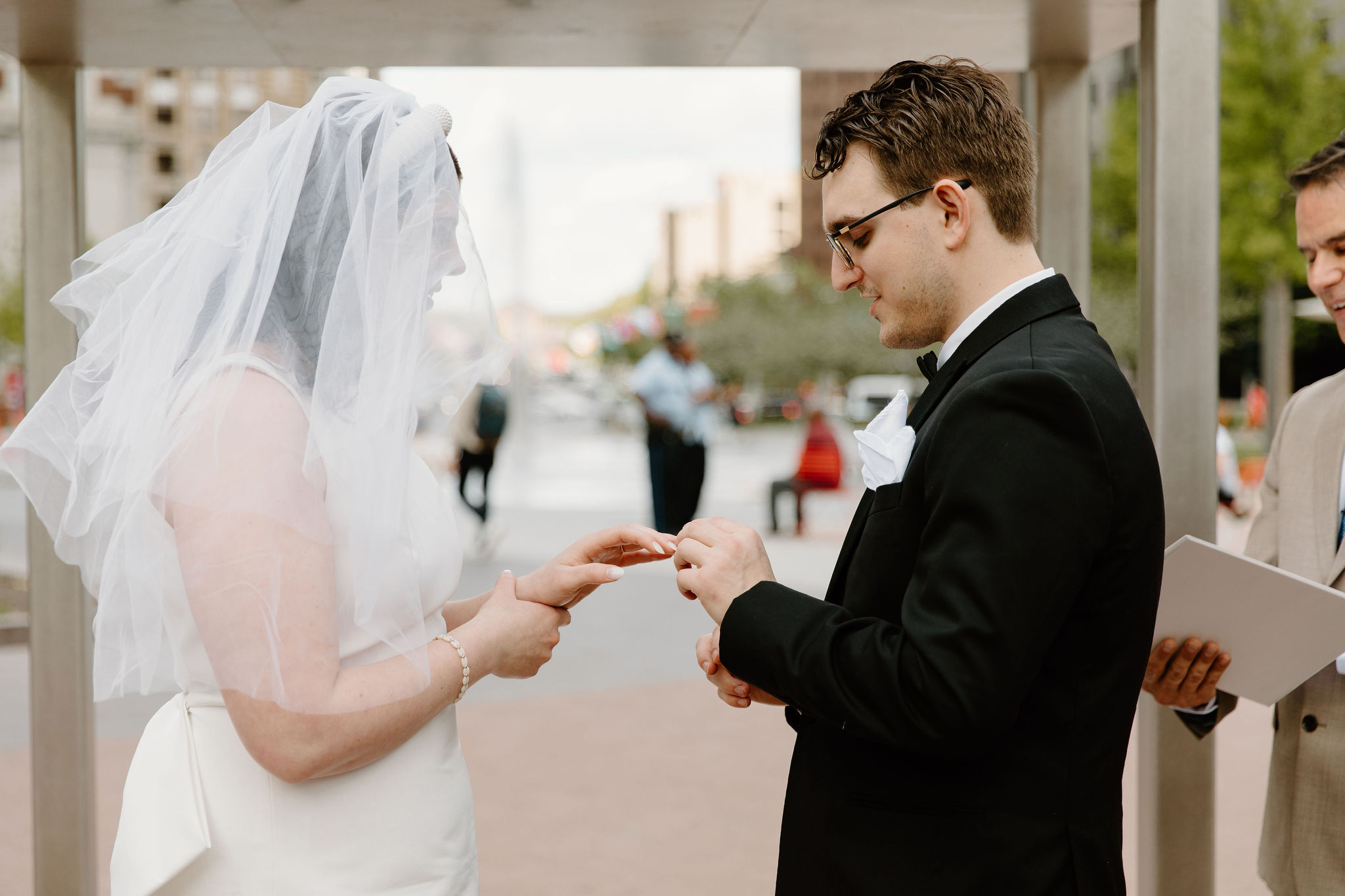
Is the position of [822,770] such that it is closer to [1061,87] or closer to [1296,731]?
[1296,731]

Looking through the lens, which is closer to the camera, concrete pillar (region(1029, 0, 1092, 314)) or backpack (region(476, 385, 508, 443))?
concrete pillar (region(1029, 0, 1092, 314))

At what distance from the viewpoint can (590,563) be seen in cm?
205

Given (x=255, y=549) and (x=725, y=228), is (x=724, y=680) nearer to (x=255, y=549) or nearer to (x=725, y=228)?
(x=255, y=549)

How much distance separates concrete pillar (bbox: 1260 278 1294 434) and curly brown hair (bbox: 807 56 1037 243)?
19.6 meters

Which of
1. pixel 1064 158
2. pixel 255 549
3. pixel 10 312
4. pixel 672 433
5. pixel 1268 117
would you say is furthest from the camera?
pixel 10 312

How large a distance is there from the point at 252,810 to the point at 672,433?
27.8 feet

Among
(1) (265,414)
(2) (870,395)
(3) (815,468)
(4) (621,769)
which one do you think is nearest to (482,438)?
(3) (815,468)

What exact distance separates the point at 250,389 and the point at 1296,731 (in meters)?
1.99

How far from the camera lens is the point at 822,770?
168cm

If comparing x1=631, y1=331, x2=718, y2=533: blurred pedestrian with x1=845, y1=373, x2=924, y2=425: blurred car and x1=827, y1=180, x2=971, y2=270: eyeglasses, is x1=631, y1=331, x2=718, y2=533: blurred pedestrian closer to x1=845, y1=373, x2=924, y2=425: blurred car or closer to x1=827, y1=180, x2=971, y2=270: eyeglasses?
x1=827, y1=180, x2=971, y2=270: eyeglasses

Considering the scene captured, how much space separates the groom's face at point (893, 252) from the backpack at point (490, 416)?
9584mm

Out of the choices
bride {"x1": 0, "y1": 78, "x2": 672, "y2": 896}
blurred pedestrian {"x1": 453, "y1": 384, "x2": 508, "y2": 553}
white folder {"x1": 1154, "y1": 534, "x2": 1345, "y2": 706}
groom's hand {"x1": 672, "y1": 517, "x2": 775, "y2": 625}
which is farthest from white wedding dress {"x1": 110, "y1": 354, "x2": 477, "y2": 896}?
blurred pedestrian {"x1": 453, "y1": 384, "x2": 508, "y2": 553}

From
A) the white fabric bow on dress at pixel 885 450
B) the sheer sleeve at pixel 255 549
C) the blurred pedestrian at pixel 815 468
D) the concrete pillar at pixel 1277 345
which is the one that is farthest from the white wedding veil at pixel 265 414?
the concrete pillar at pixel 1277 345

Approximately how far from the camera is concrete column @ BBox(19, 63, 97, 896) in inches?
117
